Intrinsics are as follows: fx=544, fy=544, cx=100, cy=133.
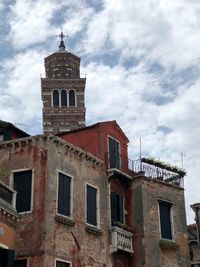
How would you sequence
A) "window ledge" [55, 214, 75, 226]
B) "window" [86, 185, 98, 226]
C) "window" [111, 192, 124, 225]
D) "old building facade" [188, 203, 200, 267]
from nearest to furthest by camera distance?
"window ledge" [55, 214, 75, 226], "window" [86, 185, 98, 226], "window" [111, 192, 124, 225], "old building facade" [188, 203, 200, 267]

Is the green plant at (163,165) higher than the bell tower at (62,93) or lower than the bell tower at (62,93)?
lower

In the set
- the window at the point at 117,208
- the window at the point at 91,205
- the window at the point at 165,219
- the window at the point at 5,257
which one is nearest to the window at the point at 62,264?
the window at the point at 91,205

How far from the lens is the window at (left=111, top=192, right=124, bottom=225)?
90.2ft

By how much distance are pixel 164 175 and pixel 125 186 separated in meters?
2.72

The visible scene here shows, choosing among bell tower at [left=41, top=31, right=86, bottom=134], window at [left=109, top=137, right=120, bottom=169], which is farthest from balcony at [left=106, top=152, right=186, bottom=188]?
bell tower at [left=41, top=31, right=86, bottom=134]

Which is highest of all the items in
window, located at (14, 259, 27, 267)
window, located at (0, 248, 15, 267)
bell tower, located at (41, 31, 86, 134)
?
bell tower, located at (41, 31, 86, 134)

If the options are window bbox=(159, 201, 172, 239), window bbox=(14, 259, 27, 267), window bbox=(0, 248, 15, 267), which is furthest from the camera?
window bbox=(159, 201, 172, 239)

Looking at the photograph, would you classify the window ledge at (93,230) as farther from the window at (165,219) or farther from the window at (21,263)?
the window at (165,219)

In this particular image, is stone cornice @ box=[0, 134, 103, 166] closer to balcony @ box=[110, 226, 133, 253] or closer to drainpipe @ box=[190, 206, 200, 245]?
balcony @ box=[110, 226, 133, 253]

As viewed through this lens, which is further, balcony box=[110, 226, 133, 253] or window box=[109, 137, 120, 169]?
window box=[109, 137, 120, 169]

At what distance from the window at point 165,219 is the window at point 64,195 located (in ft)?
20.9

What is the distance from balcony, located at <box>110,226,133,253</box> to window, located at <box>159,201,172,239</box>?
2004 millimetres

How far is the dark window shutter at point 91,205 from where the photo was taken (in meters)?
25.5

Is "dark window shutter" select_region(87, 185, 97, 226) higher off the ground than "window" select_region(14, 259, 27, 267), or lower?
higher
